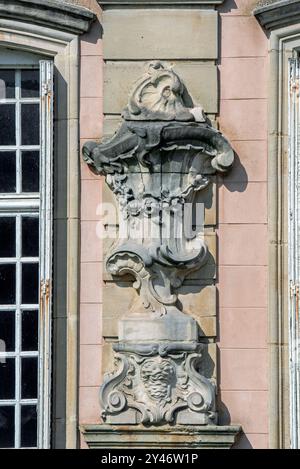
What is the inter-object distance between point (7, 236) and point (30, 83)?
107 centimetres

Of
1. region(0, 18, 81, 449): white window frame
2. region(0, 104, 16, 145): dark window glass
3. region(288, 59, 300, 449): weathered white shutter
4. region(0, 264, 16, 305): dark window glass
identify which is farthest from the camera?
region(0, 104, 16, 145): dark window glass

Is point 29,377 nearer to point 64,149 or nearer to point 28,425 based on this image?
point 28,425

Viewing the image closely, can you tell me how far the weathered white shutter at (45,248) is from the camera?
13.5 metres

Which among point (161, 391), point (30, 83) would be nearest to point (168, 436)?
point (161, 391)

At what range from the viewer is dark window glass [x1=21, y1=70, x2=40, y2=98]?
45.8ft

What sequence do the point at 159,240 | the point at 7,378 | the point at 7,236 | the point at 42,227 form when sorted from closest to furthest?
the point at 159,240 → the point at 42,227 → the point at 7,378 → the point at 7,236

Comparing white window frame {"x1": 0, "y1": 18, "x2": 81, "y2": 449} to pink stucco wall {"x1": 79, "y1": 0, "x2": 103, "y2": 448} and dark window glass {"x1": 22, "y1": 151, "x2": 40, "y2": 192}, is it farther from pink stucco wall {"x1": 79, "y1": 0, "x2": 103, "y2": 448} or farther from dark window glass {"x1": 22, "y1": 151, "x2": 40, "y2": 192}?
dark window glass {"x1": 22, "y1": 151, "x2": 40, "y2": 192}

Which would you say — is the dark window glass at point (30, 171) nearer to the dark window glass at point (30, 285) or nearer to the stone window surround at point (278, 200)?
the dark window glass at point (30, 285)

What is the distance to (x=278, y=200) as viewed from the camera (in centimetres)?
1370

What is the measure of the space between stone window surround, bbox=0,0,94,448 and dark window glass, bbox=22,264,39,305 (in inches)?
7.1

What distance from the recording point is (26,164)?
13945 millimetres

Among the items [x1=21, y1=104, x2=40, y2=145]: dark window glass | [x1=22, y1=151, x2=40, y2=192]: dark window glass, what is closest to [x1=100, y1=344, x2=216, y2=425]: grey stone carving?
[x1=22, y1=151, x2=40, y2=192]: dark window glass
